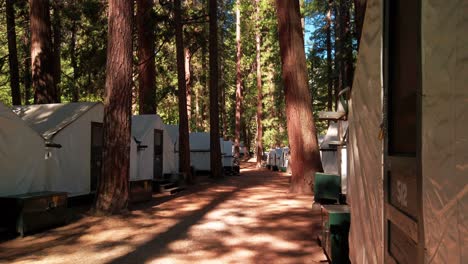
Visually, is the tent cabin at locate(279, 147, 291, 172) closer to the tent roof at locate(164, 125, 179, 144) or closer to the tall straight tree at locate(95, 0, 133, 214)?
the tent roof at locate(164, 125, 179, 144)

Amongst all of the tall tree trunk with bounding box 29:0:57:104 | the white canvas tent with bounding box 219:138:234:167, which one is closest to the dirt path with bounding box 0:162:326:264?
the tall tree trunk with bounding box 29:0:57:104

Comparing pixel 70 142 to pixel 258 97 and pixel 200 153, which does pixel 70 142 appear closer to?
pixel 200 153

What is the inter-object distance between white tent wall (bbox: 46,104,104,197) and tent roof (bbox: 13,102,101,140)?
0.38ft

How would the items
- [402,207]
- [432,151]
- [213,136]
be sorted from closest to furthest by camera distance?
[432,151] < [402,207] < [213,136]

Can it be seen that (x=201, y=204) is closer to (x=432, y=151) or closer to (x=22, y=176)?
(x=22, y=176)

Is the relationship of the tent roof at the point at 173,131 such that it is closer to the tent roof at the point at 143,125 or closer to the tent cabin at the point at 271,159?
the tent roof at the point at 143,125

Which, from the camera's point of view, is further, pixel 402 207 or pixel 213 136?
pixel 213 136

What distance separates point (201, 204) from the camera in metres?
12.7

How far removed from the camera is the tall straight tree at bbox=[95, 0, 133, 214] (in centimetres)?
1063

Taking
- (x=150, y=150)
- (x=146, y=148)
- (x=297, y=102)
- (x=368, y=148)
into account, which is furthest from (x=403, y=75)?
(x=150, y=150)

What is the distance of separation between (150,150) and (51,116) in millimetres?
5649

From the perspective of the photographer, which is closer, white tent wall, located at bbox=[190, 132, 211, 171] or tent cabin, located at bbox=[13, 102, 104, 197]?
tent cabin, located at bbox=[13, 102, 104, 197]

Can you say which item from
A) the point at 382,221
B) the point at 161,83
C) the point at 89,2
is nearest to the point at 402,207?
the point at 382,221

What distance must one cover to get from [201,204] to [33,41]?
336 inches
